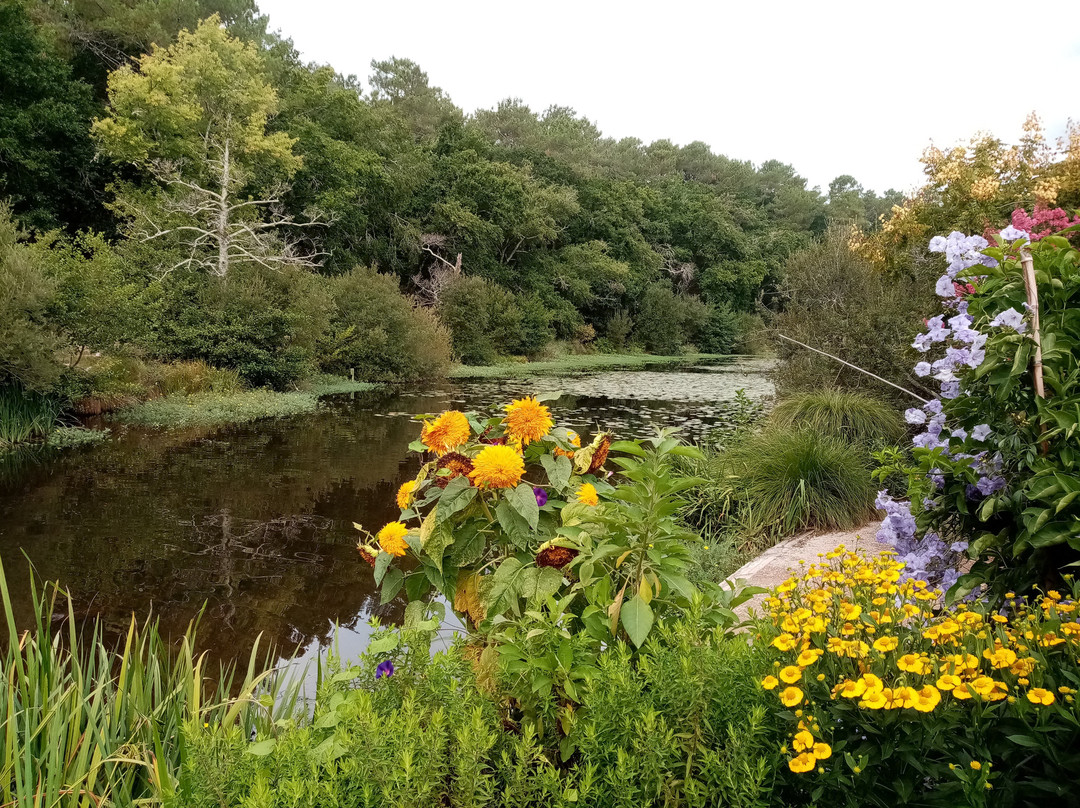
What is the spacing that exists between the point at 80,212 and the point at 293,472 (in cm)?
2082

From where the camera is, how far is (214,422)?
11.8 meters

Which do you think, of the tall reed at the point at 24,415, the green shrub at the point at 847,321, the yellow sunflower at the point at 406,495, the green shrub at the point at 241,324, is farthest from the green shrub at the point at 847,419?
the green shrub at the point at 241,324

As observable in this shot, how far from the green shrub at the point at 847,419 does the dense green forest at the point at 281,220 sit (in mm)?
7844

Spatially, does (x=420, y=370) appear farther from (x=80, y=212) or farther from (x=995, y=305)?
(x=995, y=305)

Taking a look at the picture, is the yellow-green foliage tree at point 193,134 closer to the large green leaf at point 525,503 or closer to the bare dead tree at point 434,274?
the bare dead tree at point 434,274

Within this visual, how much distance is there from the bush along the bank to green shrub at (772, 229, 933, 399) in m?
5.14

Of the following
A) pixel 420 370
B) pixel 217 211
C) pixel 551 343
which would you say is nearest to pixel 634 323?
pixel 551 343

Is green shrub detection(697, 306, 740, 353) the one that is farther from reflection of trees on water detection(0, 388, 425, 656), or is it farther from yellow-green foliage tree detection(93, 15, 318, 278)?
reflection of trees on water detection(0, 388, 425, 656)

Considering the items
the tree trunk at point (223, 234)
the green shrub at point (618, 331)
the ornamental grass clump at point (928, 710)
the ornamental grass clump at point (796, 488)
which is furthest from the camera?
the green shrub at point (618, 331)

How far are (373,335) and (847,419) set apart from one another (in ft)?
49.0

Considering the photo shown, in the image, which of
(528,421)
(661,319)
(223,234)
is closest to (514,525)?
(528,421)

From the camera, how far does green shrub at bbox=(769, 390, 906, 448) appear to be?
684cm

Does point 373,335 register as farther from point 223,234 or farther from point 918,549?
point 918,549

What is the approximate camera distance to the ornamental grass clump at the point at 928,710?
1181mm
